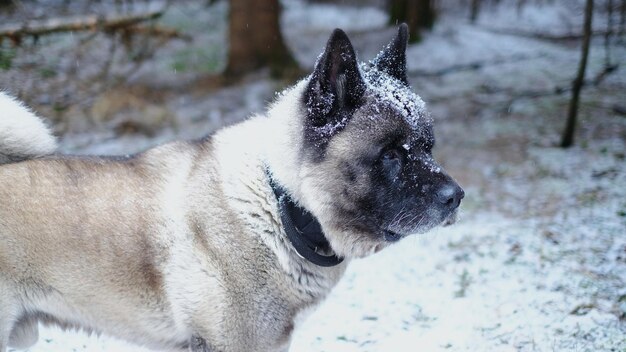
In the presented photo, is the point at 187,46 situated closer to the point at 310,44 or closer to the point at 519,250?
the point at 310,44

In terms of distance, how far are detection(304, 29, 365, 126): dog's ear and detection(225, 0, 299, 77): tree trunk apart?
8.80 meters

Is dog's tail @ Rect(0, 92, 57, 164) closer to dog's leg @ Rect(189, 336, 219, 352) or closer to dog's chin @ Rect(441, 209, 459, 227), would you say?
dog's leg @ Rect(189, 336, 219, 352)

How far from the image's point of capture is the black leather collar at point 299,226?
2852 mm

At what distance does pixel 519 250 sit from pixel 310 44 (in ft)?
36.5

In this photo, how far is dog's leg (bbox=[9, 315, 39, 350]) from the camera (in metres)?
2.87

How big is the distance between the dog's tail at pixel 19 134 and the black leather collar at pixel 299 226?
1.31 meters

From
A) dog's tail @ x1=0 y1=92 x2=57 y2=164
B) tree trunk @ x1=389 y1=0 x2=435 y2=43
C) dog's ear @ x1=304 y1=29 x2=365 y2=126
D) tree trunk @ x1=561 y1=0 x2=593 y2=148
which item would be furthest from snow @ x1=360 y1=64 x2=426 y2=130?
tree trunk @ x1=389 y1=0 x2=435 y2=43

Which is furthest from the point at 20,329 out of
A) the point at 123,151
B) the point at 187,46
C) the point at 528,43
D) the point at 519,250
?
the point at 528,43

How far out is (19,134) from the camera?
3.04 metres

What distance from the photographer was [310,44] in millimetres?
15648

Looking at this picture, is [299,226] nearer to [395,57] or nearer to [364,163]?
[364,163]

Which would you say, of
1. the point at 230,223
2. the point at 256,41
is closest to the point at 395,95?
the point at 230,223

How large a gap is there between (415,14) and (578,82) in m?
9.33

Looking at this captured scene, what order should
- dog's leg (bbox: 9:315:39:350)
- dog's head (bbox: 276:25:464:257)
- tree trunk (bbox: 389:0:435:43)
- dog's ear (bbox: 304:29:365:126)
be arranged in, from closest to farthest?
dog's ear (bbox: 304:29:365:126), dog's head (bbox: 276:25:464:257), dog's leg (bbox: 9:315:39:350), tree trunk (bbox: 389:0:435:43)
